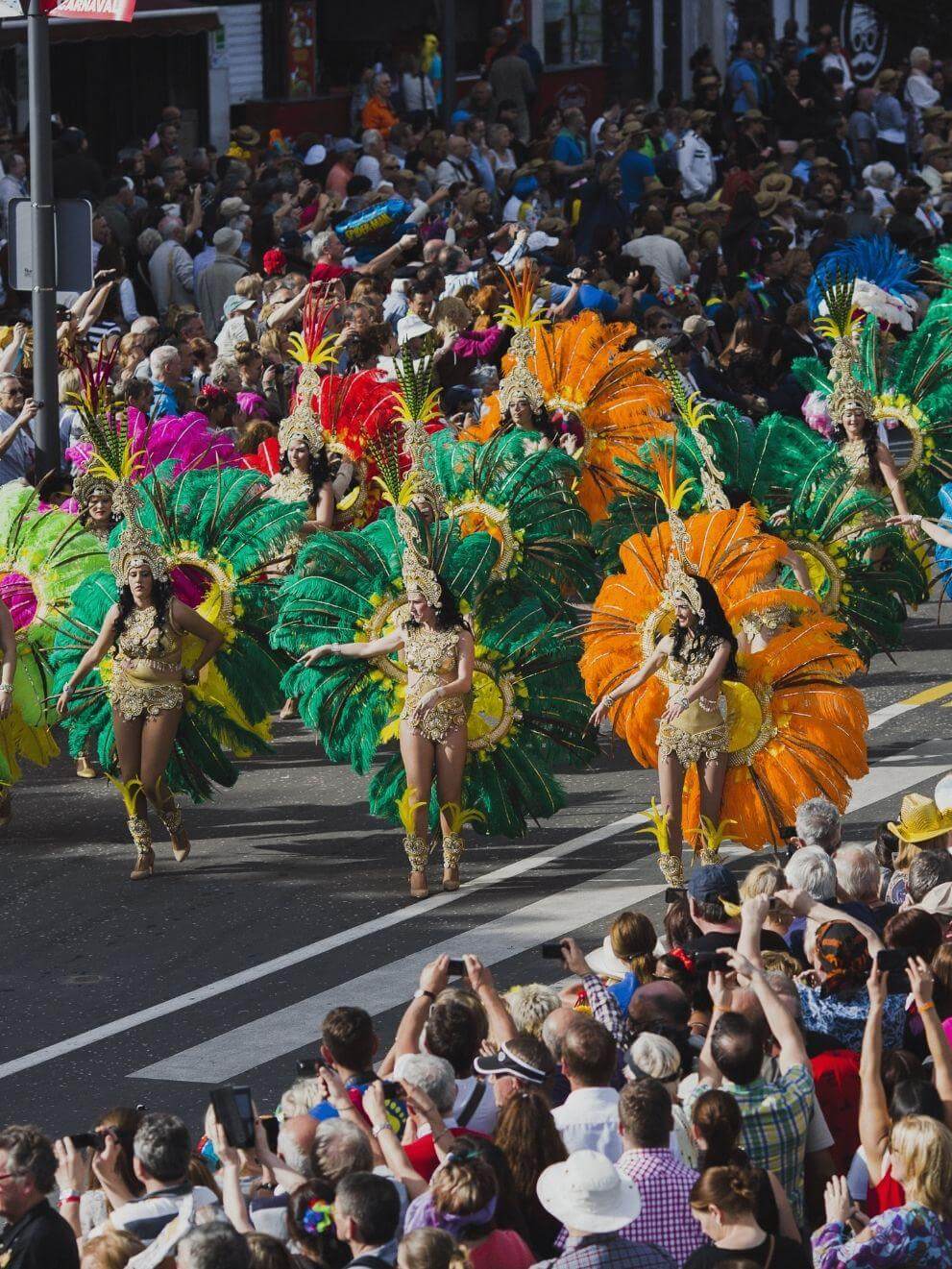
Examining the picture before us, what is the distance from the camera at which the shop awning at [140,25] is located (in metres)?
22.2

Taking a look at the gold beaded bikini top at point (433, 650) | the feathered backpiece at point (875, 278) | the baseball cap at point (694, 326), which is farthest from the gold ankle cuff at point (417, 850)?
the baseball cap at point (694, 326)

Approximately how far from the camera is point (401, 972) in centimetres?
1046

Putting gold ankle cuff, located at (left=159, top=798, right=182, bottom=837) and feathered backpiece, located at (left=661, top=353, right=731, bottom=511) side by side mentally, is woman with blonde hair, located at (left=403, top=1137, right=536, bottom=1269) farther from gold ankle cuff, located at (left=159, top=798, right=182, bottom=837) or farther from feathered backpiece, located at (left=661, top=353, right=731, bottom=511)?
feathered backpiece, located at (left=661, top=353, right=731, bottom=511)

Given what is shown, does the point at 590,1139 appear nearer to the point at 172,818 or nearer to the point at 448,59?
the point at 172,818

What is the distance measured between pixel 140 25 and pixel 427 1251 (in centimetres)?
1972

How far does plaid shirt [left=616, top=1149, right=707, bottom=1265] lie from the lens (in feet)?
20.7

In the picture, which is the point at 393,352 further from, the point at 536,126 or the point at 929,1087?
the point at 536,126

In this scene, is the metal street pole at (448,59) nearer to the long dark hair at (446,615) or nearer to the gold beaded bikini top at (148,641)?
the gold beaded bikini top at (148,641)

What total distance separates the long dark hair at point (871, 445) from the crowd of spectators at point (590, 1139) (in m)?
6.64

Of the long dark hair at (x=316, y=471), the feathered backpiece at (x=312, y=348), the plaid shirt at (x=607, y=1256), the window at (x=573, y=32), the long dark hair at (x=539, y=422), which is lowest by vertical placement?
the plaid shirt at (x=607, y=1256)

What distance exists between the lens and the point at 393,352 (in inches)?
670

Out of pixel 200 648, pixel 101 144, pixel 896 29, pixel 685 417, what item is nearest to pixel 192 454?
pixel 200 648

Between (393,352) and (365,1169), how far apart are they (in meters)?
11.2

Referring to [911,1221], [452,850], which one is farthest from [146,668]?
[911,1221]
